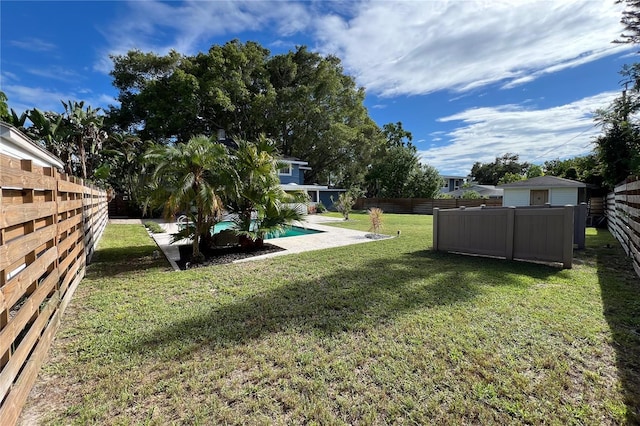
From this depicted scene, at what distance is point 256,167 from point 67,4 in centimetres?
916

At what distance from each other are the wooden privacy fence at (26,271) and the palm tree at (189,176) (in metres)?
2.26

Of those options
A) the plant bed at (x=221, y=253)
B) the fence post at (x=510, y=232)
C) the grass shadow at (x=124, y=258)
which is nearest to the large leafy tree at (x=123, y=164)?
the grass shadow at (x=124, y=258)

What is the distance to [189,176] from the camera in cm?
635

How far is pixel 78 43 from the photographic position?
16.6m

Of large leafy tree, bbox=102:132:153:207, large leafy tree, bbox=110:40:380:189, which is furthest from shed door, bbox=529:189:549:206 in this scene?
large leafy tree, bbox=102:132:153:207

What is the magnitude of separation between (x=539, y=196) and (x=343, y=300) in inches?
964

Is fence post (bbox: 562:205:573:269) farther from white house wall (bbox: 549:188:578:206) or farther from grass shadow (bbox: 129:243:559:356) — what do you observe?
white house wall (bbox: 549:188:578:206)

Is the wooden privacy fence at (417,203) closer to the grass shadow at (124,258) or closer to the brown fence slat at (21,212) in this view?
the grass shadow at (124,258)

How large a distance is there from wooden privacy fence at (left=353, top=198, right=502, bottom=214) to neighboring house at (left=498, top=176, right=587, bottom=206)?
1.59 m

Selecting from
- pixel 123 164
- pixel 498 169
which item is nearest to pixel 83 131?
pixel 123 164

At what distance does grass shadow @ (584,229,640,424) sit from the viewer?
2.30 meters

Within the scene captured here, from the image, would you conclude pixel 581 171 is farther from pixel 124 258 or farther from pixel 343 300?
pixel 124 258

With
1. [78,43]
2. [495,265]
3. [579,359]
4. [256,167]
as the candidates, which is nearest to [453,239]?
[495,265]

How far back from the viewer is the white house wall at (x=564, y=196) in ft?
65.3
